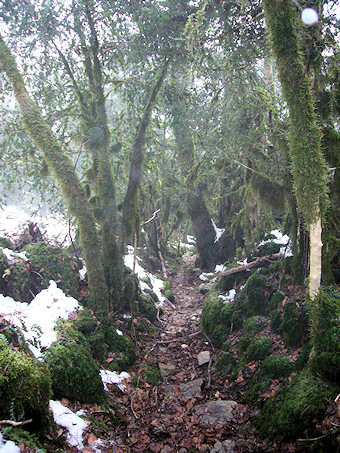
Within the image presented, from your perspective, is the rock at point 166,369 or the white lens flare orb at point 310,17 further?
the rock at point 166,369

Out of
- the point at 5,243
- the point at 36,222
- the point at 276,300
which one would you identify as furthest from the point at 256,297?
the point at 36,222

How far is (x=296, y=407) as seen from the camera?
346 centimetres

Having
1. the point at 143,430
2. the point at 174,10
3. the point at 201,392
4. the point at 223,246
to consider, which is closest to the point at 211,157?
the point at 223,246

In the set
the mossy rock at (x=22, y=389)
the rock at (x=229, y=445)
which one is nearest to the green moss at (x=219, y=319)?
the rock at (x=229, y=445)

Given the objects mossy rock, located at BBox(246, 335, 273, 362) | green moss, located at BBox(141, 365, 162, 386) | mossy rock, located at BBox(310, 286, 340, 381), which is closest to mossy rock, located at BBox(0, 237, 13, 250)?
green moss, located at BBox(141, 365, 162, 386)

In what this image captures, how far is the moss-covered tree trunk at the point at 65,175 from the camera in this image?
640cm

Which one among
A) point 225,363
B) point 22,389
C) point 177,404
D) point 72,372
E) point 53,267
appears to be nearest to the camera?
point 22,389

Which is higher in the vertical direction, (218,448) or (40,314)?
(40,314)

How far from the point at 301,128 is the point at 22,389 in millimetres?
4066

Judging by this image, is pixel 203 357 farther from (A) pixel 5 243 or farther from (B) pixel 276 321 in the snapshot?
(A) pixel 5 243

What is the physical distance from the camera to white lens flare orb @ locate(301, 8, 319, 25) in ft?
13.6

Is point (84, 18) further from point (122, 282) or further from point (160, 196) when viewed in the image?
point (160, 196)

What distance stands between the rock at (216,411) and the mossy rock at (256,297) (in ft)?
7.85

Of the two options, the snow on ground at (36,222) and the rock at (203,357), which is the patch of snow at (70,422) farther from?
the snow on ground at (36,222)
